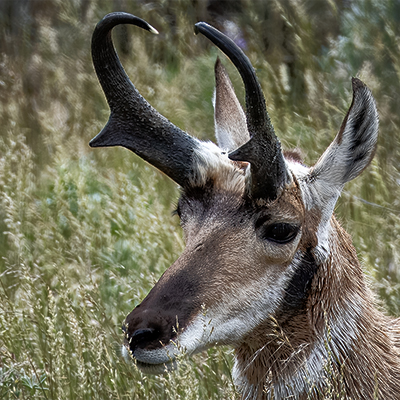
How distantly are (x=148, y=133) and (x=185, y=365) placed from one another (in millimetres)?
1090

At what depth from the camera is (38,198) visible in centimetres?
566

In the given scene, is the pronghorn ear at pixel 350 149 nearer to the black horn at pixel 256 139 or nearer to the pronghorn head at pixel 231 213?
the pronghorn head at pixel 231 213

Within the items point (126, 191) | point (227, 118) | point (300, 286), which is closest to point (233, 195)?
point (300, 286)

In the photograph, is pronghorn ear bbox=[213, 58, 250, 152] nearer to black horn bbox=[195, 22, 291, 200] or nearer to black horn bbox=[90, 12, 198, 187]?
black horn bbox=[90, 12, 198, 187]

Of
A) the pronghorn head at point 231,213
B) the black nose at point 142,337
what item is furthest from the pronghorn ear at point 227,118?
the black nose at point 142,337

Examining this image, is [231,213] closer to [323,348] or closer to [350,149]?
[350,149]

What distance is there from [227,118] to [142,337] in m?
1.61

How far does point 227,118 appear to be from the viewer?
3.81 m

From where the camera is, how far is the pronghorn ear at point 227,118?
3.75 metres

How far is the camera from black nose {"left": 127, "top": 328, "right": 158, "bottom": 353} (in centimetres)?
258

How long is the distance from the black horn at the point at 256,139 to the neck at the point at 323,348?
45 centimetres

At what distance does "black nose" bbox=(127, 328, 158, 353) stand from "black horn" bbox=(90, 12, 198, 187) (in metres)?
0.85

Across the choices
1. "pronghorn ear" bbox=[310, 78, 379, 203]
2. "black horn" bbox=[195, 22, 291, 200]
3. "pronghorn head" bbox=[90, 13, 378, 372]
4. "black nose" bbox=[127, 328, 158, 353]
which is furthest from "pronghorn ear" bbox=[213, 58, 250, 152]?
"black nose" bbox=[127, 328, 158, 353]

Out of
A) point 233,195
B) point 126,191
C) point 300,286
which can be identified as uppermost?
point 233,195
